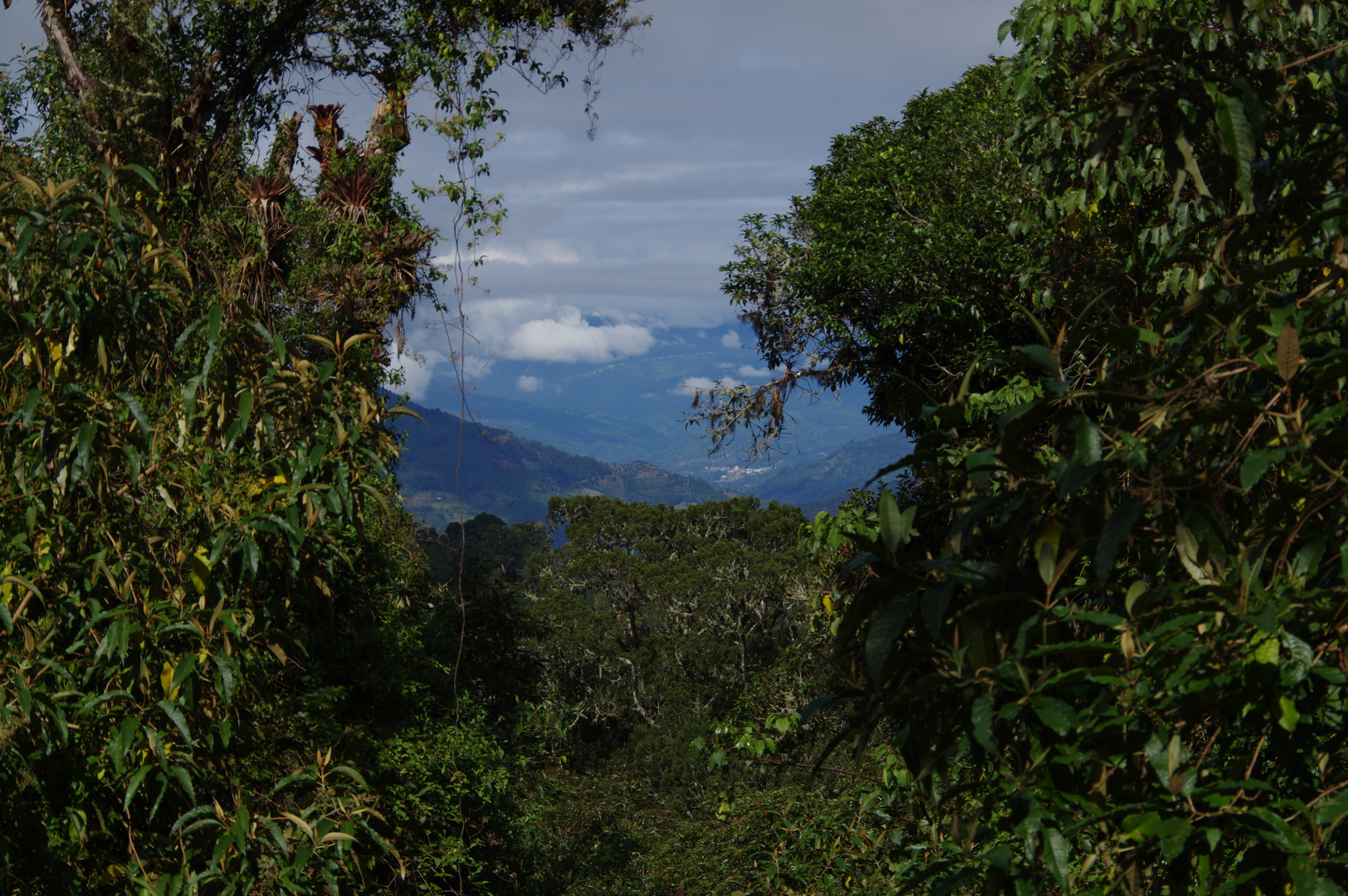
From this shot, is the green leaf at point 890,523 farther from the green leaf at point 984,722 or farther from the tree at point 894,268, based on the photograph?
the tree at point 894,268

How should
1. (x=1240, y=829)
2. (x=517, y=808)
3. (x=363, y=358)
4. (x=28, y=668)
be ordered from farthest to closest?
(x=517, y=808), (x=363, y=358), (x=28, y=668), (x=1240, y=829)

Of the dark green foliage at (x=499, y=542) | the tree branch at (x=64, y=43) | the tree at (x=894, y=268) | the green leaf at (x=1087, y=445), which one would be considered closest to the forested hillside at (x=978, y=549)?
the green leaf at (x=1087, y=445)

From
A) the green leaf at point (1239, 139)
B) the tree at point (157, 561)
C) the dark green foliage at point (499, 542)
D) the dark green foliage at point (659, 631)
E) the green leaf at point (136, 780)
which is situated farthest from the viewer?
the dark green foliage at point (499, 542)

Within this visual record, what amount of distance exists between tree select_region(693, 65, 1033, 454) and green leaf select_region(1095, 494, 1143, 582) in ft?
21.0

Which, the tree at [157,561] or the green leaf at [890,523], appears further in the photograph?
the tree at [157,561]

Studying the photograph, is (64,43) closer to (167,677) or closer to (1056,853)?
(167,677)

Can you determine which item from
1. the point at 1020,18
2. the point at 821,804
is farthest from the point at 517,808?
the point at 1020,18

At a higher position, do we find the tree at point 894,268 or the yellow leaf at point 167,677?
the tree at point 894,268

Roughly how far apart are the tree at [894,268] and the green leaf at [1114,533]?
640 cm

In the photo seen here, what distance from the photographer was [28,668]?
2.04 meters

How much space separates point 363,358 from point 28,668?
2.42 metres

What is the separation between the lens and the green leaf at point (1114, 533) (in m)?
1.13

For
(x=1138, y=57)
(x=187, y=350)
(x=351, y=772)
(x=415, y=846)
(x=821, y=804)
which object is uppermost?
(x=1138, y=57)

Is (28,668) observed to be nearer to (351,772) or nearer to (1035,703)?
(351,772)
